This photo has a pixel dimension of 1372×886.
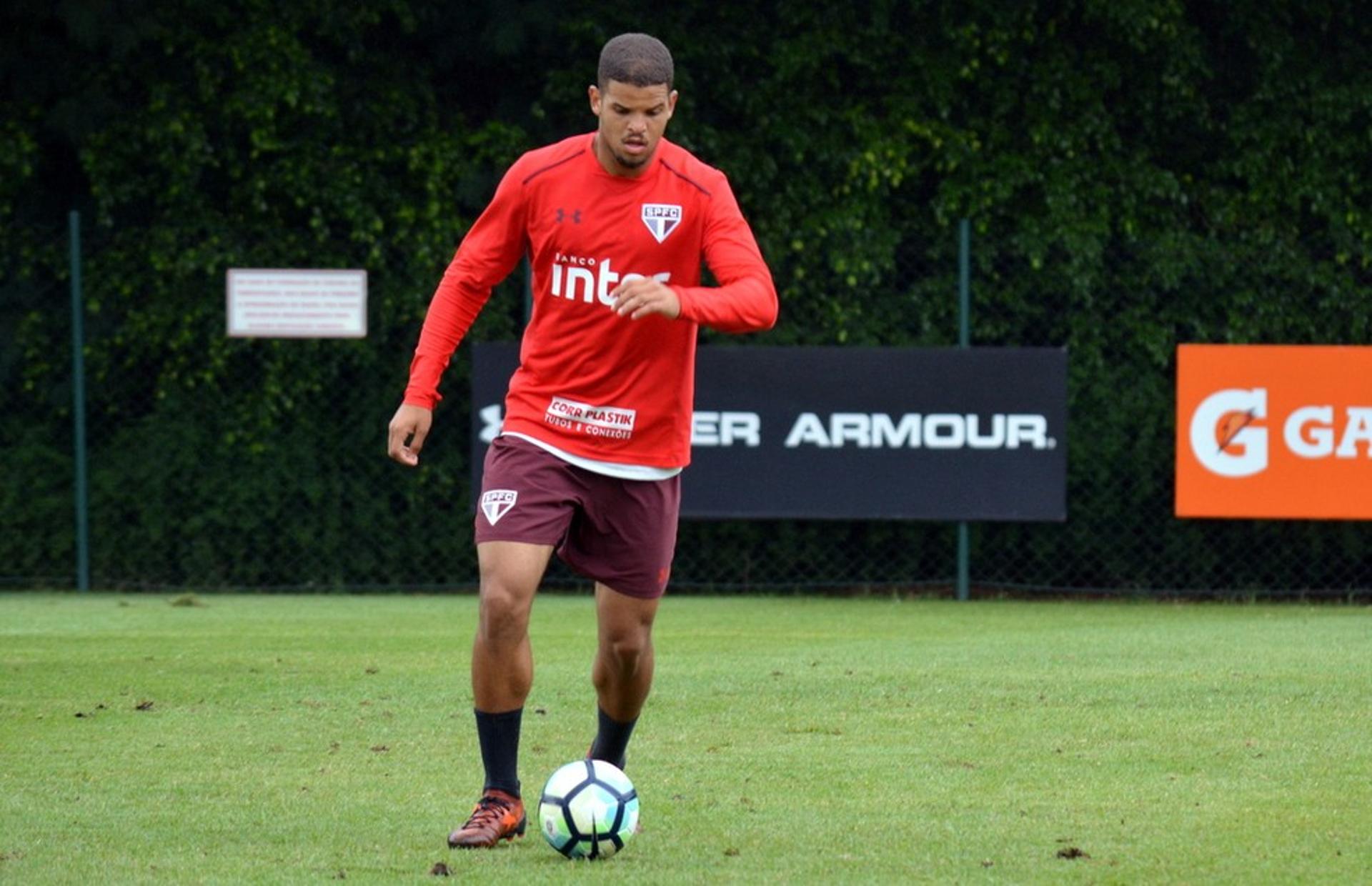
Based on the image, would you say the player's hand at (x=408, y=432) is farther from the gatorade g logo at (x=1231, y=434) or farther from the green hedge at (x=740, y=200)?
the green hedge at (x=740, y=200)

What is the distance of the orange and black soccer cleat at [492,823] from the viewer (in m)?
5.08

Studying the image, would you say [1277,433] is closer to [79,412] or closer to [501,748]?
[79,412]

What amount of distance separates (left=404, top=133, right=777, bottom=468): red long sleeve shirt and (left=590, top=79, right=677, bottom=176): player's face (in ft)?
0.33

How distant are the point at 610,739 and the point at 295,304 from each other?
28.7 feet

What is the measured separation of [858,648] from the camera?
9.90m

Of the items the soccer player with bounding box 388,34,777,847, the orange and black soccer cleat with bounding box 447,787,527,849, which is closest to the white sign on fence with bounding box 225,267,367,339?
the soccer player with bounding box 388,34,777,847

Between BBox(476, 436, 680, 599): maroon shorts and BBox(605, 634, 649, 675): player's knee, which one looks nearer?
BBox(476, 436, 680, 599): maroon shorts

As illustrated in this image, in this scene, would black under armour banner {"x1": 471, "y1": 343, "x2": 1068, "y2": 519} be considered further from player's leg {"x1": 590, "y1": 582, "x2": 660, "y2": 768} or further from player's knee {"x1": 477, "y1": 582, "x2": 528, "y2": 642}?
player's knee {"x1": 477, "y1": 582, "x2": 528, "y2": 642}

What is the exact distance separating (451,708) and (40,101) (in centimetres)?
972

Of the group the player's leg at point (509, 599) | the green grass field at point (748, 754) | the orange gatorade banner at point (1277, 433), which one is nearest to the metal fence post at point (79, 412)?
the green grass field at point (748, 754)

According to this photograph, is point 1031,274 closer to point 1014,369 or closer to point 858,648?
point 1014,369

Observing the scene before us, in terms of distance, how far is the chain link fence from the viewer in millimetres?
13797

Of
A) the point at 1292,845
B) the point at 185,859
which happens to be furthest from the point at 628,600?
the point at 1292,845

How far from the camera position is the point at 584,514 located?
5547 mm
